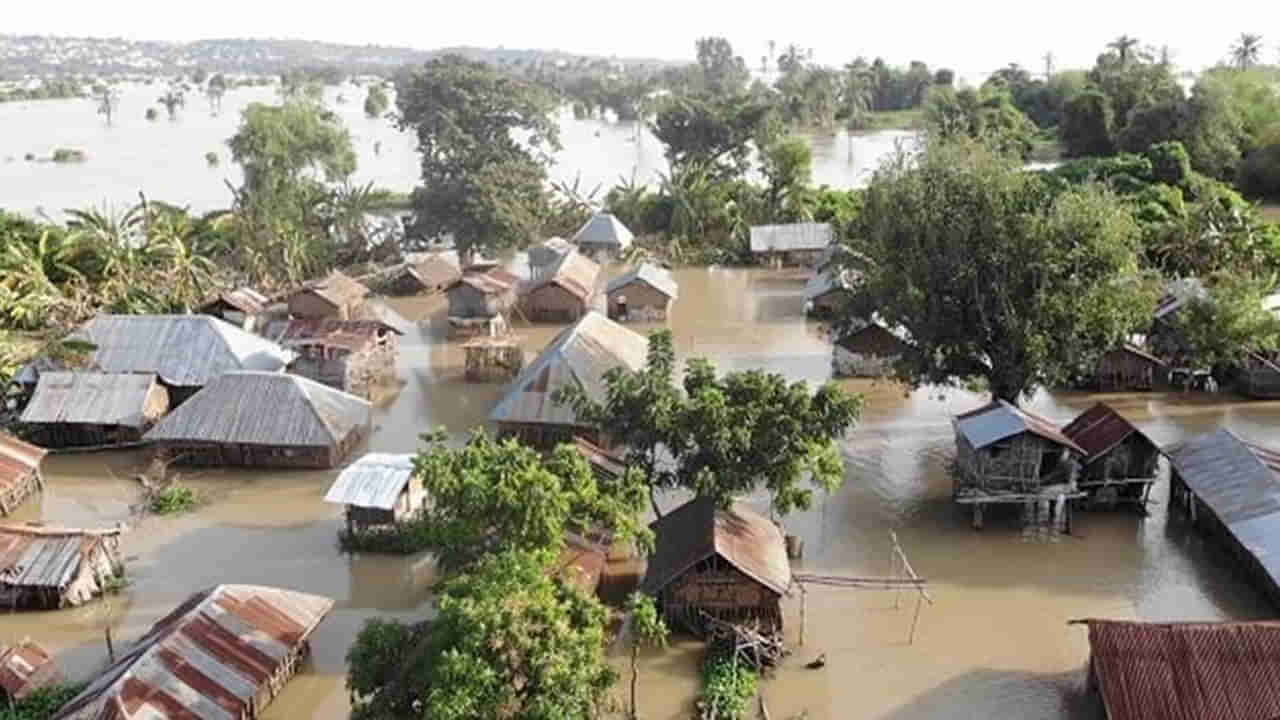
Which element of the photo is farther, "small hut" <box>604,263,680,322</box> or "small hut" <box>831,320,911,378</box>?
"small hut" <box>604,263,680,322</box>

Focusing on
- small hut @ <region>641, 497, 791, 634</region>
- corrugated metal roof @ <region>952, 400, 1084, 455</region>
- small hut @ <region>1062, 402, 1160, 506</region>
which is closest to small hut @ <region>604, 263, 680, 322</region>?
corrugated metal roof @ <region>952, 400, 1084, 455</region>

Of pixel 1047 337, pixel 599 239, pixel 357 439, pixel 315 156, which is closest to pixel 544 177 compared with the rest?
pixel 599 239

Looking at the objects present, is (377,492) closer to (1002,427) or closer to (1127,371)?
(1002,427)

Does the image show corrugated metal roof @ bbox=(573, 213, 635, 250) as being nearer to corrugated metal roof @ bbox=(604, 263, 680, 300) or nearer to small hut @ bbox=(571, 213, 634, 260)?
small hut @ bbox=(571, 213, 634, 260)

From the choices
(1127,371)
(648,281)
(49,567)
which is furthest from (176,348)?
(1127,371)

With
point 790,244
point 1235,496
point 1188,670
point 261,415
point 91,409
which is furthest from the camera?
point 790,244

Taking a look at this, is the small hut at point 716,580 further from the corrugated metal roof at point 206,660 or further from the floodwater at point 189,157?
the floodwater at point 189,157
